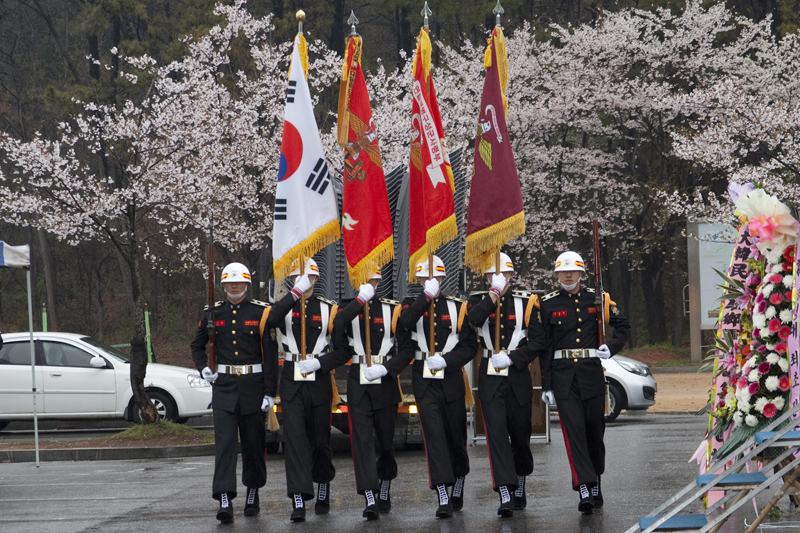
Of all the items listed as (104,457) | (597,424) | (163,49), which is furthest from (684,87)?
(597,424)

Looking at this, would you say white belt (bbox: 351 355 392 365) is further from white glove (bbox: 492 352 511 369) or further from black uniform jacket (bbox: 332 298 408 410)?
white glove (bbox: 492 352 511 369)

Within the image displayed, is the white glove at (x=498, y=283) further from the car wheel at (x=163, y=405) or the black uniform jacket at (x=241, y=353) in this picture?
the car wheel at (x=163, y=405)

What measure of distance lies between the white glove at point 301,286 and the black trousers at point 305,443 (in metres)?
0.77

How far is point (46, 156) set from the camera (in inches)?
749

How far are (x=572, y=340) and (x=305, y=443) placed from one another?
2365 mm

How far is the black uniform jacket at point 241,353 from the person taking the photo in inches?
340

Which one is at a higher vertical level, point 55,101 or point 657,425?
point 55,101

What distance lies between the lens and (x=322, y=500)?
341 inches

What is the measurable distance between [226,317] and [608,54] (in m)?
24.4

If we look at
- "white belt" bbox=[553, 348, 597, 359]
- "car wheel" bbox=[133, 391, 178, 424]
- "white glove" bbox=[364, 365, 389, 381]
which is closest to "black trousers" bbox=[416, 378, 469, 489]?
"white glove" bbox=[364, 365, 389, 381]

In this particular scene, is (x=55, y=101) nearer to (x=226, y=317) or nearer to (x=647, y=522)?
(x=226, y=317)

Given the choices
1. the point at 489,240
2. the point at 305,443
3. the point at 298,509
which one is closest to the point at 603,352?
the point at 489,240

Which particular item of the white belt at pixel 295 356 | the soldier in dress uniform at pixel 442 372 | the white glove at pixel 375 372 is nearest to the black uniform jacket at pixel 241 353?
the white belt at pixel 295 356

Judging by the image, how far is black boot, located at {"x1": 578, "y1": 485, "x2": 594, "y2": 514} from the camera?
808cm
